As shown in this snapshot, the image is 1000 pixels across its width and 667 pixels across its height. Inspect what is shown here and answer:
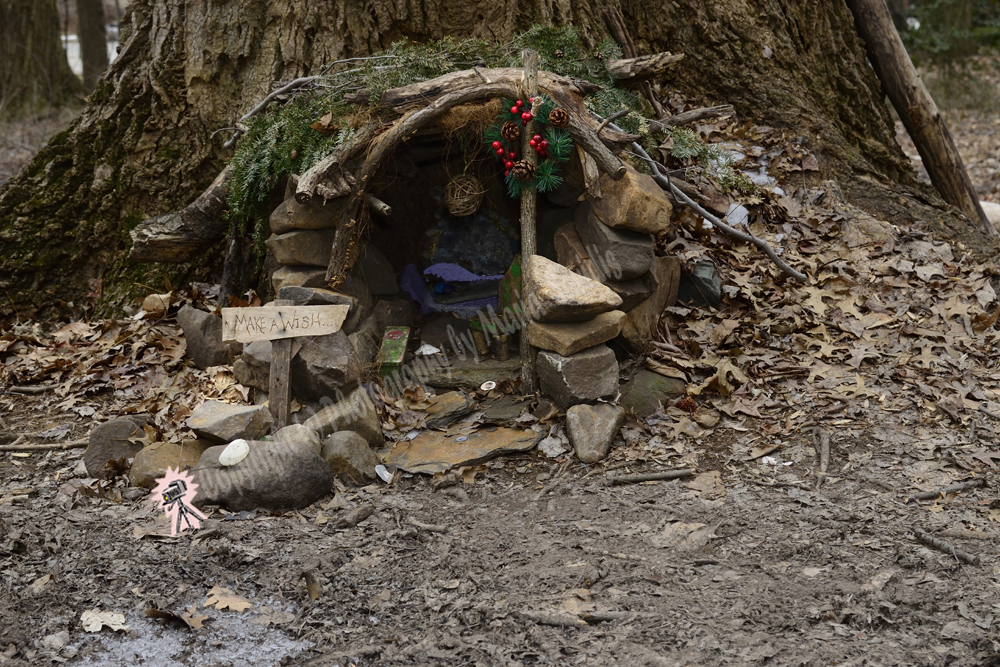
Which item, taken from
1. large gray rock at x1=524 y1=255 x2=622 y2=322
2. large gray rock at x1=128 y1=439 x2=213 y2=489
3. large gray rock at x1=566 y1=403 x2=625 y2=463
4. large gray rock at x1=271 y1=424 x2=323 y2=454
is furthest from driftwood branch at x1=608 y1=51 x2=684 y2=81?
large gray rock at x1=128 y1=439 x2=213 y2=489

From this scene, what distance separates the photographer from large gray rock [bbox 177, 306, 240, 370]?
4.92m

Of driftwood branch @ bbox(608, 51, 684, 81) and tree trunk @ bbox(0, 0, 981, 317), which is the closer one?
driftwood branch @ bbox(608, 51, 684, 81)

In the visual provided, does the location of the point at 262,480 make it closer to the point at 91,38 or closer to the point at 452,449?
the point at 452,449

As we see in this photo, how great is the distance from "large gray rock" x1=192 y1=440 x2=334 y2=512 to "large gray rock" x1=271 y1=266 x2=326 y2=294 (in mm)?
1105

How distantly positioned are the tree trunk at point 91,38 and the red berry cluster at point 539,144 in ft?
32.3

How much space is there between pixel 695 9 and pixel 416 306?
3238 mm

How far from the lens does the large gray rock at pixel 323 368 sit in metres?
4.32

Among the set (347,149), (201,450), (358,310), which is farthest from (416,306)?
(201,450)

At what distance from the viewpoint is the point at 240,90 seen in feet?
18.7

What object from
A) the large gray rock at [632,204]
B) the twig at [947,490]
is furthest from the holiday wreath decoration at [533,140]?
the twig at [947,490]

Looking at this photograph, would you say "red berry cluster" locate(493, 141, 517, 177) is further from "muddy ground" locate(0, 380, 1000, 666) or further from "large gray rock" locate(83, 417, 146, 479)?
"large gray rock" locate(83, 417, 146, 479)

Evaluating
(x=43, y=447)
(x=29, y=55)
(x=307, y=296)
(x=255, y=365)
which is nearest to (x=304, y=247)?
(x=307, y=296)

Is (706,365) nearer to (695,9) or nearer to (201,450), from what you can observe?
(201,450)

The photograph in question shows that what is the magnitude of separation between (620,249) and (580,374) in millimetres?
744
